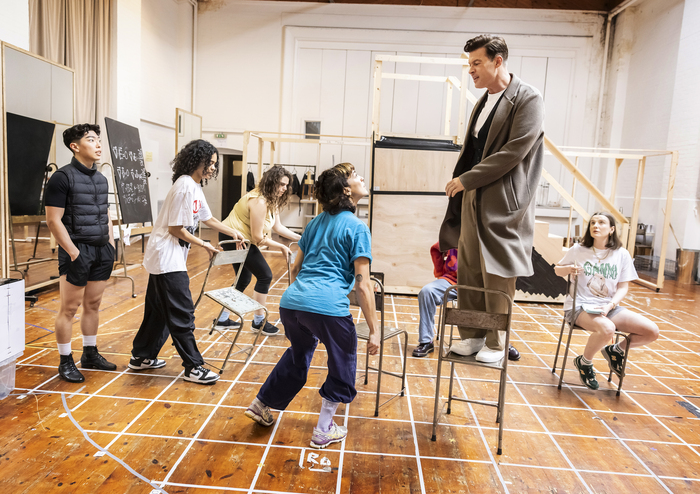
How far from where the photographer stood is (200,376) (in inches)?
115

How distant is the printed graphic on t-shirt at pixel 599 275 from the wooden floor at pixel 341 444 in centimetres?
65

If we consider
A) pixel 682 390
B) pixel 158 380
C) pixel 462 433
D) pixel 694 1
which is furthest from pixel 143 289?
pixel 694 1

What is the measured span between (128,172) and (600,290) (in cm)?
553

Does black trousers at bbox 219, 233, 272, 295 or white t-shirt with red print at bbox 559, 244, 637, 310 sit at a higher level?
white t-shirt with red print at bbox 559, 244, 637, 310

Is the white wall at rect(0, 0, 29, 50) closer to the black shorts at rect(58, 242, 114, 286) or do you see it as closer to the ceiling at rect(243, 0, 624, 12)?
the black shorts at rect(58, 242, 114, 286)

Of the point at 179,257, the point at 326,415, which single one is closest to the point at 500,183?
the point at 326,415

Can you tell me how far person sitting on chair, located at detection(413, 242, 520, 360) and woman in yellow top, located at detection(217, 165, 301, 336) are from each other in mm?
1104

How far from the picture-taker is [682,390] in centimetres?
326

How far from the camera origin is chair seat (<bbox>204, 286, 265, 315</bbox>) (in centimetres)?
307

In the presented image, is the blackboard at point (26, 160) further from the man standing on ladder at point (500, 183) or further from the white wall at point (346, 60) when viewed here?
the white wall at point (346, 60)

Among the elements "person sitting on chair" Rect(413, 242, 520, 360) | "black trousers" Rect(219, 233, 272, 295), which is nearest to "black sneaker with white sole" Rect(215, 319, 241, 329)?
"black trousers" Rect(219, 233, 272, 295)

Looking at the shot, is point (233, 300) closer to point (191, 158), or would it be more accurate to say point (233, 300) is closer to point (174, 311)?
point (174, 311)

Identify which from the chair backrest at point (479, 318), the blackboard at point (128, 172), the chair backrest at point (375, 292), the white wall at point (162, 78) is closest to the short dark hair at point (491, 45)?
the chair backrest at point (479, 318)

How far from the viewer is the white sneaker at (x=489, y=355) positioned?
92.1 inches
